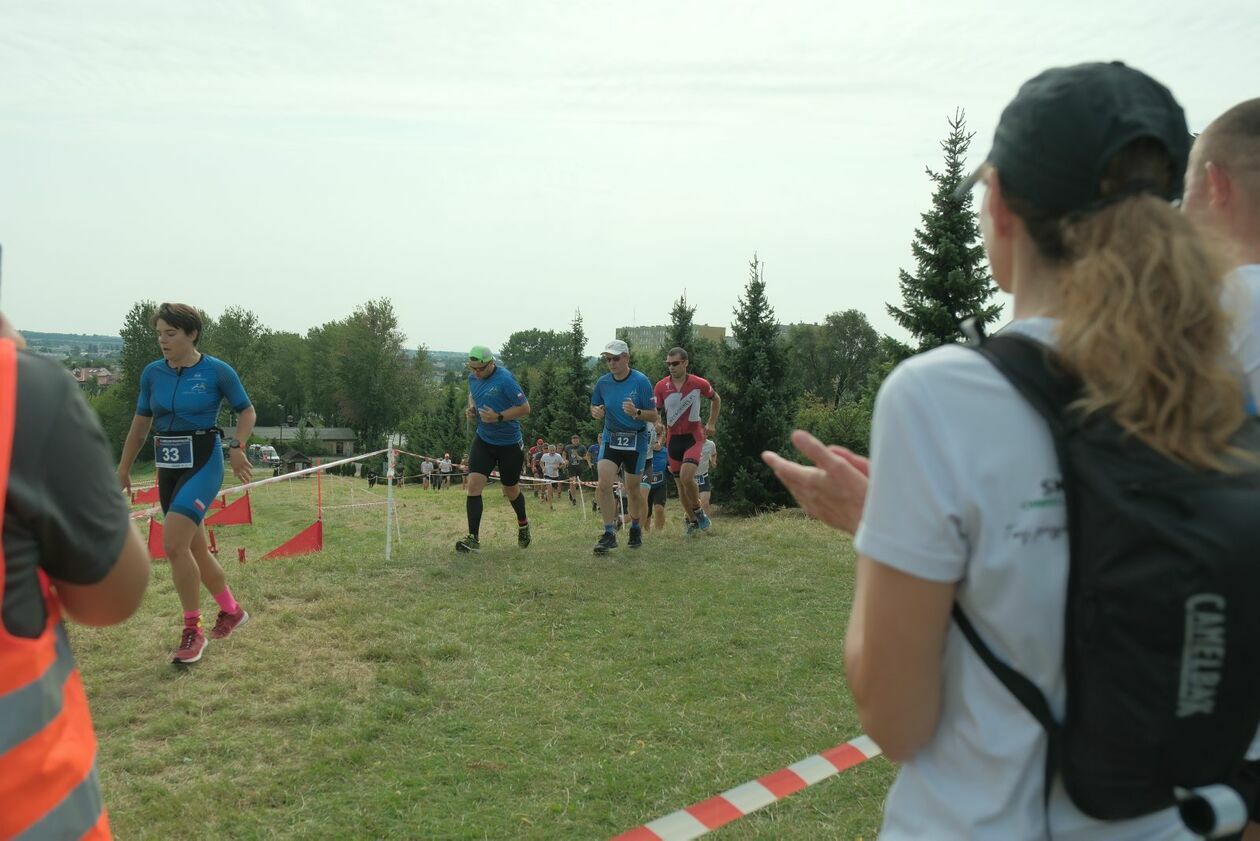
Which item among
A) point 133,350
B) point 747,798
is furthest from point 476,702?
point 133,350

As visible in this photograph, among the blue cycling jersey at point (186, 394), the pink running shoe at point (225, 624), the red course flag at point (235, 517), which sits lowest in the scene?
the red course flag at point (235, 517)

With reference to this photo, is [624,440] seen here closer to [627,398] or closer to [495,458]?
[627,398]

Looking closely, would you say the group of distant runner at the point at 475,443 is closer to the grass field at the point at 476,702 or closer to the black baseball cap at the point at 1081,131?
the grass field at the point at 476,702

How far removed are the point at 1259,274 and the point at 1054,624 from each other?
1411 millimetres

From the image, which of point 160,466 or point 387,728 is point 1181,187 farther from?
point 160,466

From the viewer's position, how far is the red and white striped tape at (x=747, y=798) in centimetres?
333

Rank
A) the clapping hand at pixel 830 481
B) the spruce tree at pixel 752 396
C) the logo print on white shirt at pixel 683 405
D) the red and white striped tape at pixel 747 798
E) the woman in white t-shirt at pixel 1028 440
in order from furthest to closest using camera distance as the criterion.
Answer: the spruce tree at pixel 752 396
the logo print on white shirt at pixel 683 405
the red and white striped tape at pixel 747 798
the clapping hand at pixel 830 481
the woman in white t-shirt at pixel 1028 440

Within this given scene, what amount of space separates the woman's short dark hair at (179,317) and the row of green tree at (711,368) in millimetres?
4615

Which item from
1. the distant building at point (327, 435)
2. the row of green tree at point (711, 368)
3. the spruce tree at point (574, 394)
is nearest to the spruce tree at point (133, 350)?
the row of green tree at point (711, 368)

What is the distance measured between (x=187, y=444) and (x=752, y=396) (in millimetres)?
15647

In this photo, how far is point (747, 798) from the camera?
371 centimetres

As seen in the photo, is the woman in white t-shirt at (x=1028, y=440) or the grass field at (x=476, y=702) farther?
the grass field at (x=476, y=702)

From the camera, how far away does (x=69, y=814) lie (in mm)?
1351

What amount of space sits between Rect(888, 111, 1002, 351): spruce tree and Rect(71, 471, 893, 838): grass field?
17225 millimetres
